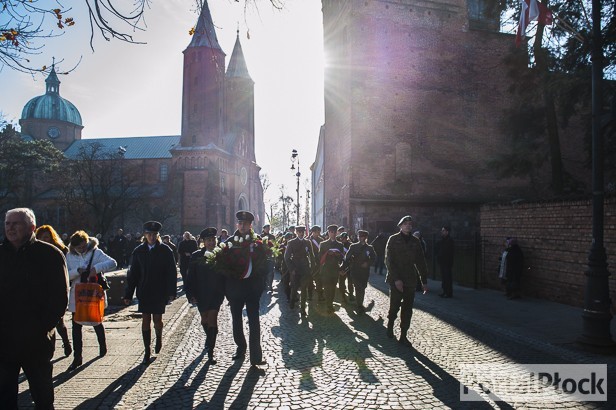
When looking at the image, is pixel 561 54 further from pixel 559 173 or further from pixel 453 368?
pixel 453 368

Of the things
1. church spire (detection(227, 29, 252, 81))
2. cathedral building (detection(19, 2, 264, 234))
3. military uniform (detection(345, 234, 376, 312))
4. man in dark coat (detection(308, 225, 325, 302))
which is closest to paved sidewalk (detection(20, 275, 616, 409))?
military uniform (detection(345, 234, 376, 312))

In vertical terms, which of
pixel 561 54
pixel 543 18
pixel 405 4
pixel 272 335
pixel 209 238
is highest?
pixel 405 4

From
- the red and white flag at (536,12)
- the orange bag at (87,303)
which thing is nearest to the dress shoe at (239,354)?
the orange bag at (87,303)

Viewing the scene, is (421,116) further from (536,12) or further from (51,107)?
(51,107)

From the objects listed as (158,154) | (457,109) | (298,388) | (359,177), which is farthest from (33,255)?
(158,154)

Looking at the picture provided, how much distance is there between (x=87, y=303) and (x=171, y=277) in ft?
3.63

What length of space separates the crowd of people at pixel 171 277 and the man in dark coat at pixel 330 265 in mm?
23

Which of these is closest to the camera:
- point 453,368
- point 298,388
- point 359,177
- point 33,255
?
point 33,255

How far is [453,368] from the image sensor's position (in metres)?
5.70

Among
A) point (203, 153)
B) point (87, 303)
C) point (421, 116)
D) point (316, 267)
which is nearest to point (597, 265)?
point (316, 267)

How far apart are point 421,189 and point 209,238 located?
20.9 meters

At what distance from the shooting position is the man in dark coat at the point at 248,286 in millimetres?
5844

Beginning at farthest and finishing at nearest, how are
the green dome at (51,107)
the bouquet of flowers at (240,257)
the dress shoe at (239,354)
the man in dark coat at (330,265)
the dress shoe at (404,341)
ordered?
1. the green dome at (51,107)
2. the man in dark coat at (330,265)
3. the dress shoe at (404,341)
4. the dress shoe at (239,354)
5. the bouquet of flowers at (240,257)

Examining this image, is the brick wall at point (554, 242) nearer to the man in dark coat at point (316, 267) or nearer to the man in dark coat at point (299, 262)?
the man in dark coat at point (316, 267)
